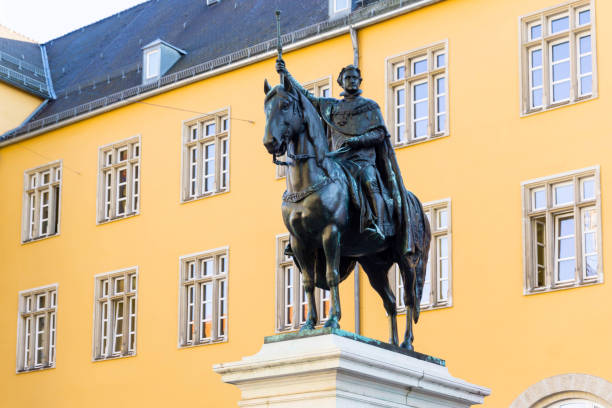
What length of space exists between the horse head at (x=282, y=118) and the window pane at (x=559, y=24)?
11695 mm

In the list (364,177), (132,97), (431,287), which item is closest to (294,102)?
(364,177)

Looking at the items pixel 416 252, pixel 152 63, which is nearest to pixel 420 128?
pixel 152 63

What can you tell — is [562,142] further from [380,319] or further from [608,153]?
[380,319]

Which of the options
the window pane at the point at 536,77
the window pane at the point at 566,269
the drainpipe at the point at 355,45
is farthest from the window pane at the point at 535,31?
the window pane at the point at 566,269

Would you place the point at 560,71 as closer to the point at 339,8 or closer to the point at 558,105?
the point at 558,105

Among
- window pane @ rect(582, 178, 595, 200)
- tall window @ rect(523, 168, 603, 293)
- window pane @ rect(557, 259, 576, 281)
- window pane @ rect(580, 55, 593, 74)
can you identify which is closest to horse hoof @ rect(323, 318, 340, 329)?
tall window @ rect(523, 168, 603, 293)

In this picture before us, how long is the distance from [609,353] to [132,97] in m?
12.9

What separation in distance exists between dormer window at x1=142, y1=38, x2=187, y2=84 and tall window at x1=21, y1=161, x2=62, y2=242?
3136 mm

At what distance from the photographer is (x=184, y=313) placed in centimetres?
2608

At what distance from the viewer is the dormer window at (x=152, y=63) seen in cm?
2822

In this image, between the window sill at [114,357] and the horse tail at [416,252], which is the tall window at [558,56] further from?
the window sill at [114,357]

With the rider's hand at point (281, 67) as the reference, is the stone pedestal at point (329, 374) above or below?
below

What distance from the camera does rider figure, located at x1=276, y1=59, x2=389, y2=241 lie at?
34.8ft

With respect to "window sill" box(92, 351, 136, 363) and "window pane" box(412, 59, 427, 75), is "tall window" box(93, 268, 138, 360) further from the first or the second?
"window pane" box(412, 59, 427, 75)
